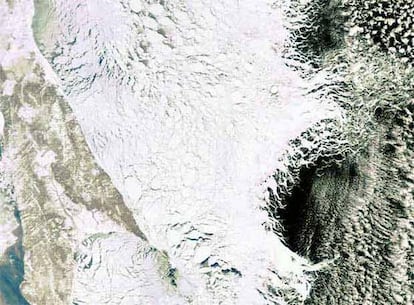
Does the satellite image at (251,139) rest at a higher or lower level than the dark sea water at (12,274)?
higher

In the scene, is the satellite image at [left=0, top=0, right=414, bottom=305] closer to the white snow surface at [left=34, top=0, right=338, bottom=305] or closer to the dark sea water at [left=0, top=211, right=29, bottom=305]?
the white snow surface at [left=34, top=0, right=338, bottom=305]

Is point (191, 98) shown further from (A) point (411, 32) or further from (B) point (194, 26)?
(A) point (411, 32)

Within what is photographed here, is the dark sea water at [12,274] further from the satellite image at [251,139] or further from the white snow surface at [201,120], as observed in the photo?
the white snow surface at [201,120]

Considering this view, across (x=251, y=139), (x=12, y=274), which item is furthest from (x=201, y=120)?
(x=12, y=274)

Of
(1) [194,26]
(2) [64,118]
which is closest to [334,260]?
(1) [194,26]

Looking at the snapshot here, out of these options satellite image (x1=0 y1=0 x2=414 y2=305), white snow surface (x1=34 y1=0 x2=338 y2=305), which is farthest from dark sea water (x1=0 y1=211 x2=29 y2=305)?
white snow surface (x1=34 y1=0 x2=338 y2=305)

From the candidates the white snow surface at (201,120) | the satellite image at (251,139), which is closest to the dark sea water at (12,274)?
the satellite image at (251,139)
